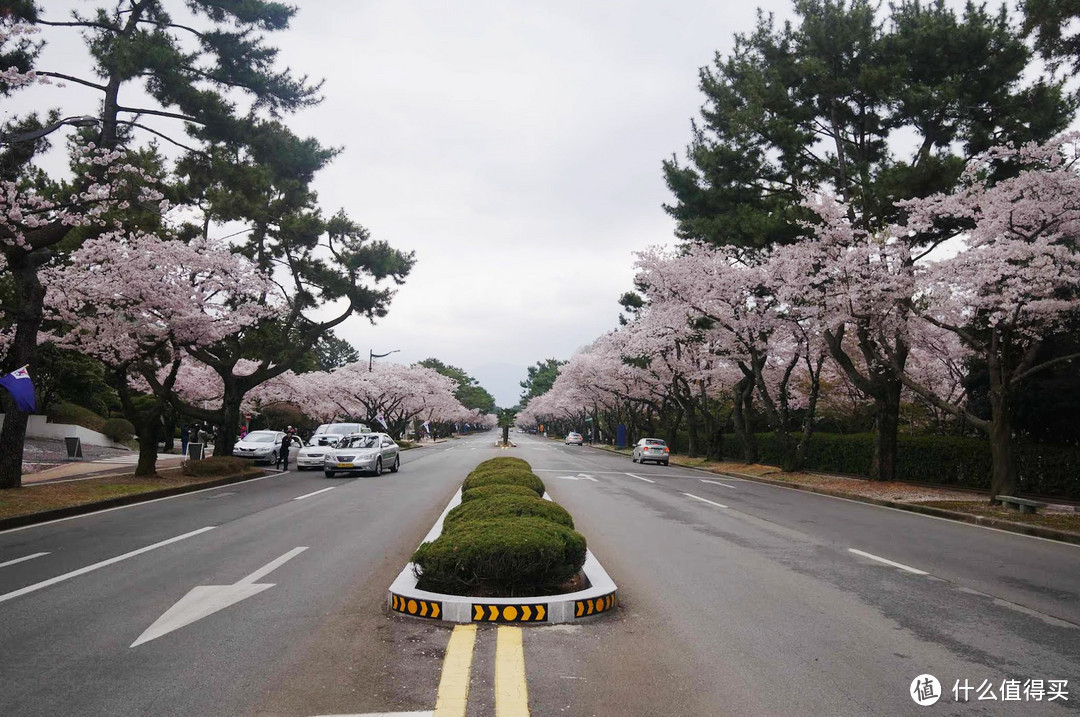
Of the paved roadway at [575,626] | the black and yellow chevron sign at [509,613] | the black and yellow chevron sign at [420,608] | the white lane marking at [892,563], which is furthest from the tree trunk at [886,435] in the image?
the black and yellow chevron sign at [420,608]

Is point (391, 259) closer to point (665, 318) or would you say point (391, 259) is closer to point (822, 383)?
point (665, 318)

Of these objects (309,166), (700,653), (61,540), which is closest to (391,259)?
(309,166)

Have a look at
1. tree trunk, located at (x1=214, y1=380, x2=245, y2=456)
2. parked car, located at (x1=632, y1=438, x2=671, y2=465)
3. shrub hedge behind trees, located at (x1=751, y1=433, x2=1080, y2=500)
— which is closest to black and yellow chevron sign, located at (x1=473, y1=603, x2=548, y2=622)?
shrub hedge behind trees, located at (x1=751, y1=433, x2=1080, y2=500)

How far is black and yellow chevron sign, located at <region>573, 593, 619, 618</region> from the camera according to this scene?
20.0 ft

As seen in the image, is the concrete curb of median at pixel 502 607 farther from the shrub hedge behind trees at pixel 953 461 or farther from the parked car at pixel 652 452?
the parked car at pixel 652 452

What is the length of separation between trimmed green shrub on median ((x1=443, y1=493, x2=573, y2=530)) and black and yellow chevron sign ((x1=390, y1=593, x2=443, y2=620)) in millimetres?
1342

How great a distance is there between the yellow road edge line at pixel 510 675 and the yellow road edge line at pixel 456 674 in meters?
0.20

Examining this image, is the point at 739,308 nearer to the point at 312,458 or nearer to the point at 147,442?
the point at 312,458

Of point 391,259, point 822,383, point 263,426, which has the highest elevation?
point 391,259

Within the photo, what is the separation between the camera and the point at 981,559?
9.50m

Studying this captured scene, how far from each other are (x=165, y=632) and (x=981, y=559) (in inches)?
387

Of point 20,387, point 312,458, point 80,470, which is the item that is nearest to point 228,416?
point 312,458

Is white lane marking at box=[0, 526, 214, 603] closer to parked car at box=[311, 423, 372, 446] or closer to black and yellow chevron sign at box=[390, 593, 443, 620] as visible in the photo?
black and yellow chevron sign at box=[390, 593, 443, 620]

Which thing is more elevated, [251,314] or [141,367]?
[251,314]
